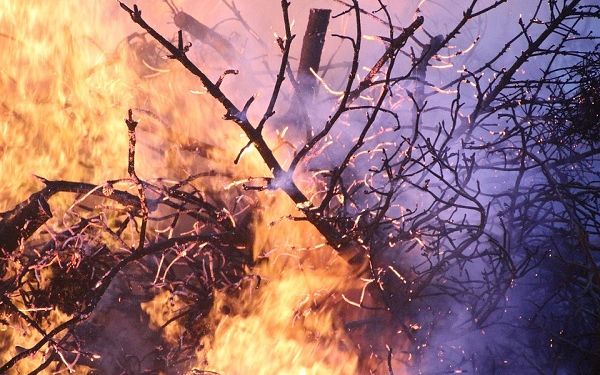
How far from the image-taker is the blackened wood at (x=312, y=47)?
4.04m

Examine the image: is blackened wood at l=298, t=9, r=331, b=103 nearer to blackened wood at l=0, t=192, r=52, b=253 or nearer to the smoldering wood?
the smoldering wood

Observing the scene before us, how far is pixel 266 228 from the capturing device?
4137 millimetres

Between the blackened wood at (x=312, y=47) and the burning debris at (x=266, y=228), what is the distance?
0.02m

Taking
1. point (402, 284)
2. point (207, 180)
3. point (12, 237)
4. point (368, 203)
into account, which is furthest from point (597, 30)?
point (12, 237)

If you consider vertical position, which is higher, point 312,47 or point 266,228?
point 312,47

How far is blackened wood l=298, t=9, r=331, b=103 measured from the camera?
13.3 ft

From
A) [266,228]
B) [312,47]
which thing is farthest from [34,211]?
[312,47]

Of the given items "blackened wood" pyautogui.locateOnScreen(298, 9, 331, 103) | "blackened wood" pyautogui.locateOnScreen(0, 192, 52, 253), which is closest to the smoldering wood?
"blackened wood" pyautogui.locateOnScreen(0, 192, 52, 253)

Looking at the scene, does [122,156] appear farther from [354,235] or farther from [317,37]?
[354,235]

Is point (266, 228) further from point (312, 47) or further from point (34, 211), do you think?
point (34, 211)

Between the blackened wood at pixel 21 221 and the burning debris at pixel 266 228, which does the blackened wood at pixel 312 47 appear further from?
the blackened wood at pixel 21 221

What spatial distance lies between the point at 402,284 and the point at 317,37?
2.35 m

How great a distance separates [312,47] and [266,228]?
1723 mm

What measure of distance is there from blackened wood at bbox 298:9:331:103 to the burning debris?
2cm
